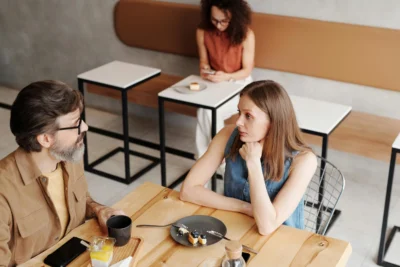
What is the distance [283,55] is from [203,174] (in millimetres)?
2039

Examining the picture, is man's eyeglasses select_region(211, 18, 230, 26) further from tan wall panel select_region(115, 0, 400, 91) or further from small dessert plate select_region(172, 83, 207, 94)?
small dessert plate select_region(172, 83, 207, 94)

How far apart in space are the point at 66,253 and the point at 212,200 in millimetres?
579

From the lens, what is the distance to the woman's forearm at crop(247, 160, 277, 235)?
6.85 ft

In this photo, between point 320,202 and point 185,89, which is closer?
point 320,202

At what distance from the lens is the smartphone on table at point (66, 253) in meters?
1.92

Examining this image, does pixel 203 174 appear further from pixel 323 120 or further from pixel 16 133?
pixel 323 120

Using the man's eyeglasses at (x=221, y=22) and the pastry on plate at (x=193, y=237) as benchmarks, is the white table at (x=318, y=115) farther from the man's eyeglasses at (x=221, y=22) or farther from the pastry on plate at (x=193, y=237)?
the pastry on plate at (x=193, y=237)

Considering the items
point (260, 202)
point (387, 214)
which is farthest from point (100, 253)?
point (387, 214)

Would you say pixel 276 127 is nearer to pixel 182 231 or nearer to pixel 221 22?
pixel 182 231

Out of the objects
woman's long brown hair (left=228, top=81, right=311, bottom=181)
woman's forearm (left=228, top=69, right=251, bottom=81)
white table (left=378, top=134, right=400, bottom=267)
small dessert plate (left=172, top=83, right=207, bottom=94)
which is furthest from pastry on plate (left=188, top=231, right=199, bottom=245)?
woman's forearm (left=228, top=69, right=251, bottom=81)

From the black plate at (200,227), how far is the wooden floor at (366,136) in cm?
176

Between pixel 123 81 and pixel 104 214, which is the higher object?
pixel 104 214

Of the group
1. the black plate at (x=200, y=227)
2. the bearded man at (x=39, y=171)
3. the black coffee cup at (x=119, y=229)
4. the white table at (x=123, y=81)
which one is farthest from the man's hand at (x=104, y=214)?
the white table at (x=123, y=81)

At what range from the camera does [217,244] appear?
6.68 ft
